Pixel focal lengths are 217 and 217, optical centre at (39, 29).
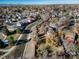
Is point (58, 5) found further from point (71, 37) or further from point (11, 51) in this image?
point (11, 51)

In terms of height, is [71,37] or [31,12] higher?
[31,12]

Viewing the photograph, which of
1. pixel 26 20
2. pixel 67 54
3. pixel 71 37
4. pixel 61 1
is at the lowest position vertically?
pixel 67 54

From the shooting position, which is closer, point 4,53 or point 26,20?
point 4,53

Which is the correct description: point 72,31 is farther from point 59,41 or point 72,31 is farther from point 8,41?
point 8,41

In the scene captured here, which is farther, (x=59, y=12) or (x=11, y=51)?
(x=59, y=12)

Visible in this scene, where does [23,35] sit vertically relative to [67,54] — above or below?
above

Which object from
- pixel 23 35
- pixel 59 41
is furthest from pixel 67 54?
pixel 23 35

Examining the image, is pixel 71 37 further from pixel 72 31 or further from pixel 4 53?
pixel 4 53

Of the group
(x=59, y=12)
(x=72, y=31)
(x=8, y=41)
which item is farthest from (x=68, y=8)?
(x=8, y=41)
